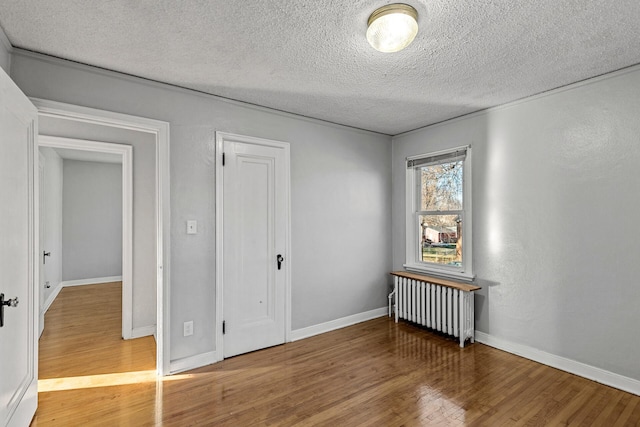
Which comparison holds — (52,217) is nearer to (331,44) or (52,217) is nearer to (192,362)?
A: (192,362)

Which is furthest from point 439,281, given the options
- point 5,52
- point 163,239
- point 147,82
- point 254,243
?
point 5,52

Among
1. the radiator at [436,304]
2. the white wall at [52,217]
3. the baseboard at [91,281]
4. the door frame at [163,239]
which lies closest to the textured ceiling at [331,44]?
the door frame at [163,239]

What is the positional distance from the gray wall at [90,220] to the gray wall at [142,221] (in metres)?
3.73

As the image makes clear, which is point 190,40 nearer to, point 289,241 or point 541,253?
point 289,241

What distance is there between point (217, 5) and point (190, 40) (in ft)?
1.46

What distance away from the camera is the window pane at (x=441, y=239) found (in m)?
3.78

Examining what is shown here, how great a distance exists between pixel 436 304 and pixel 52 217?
6038mm

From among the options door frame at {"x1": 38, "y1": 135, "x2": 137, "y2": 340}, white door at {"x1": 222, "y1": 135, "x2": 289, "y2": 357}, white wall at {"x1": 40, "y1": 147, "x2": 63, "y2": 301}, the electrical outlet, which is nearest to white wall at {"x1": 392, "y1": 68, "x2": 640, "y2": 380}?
white door at {"x1": 222, "y1": 135, "x2": 289, "y2": 357}

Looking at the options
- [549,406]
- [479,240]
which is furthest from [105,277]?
[549,406]

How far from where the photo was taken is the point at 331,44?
2162 mm

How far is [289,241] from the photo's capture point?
3.54 m

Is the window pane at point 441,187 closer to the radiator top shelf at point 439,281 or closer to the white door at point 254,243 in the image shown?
the radiator top shelf at point 439,281

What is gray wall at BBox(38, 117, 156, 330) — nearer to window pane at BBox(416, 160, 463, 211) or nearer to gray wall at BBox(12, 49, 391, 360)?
gray wall at BBox(12, 49, 391, 360)

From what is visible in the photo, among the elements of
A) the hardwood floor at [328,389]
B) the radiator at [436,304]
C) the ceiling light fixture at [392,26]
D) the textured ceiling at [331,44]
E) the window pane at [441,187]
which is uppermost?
the textured ceiling at [331,44]
